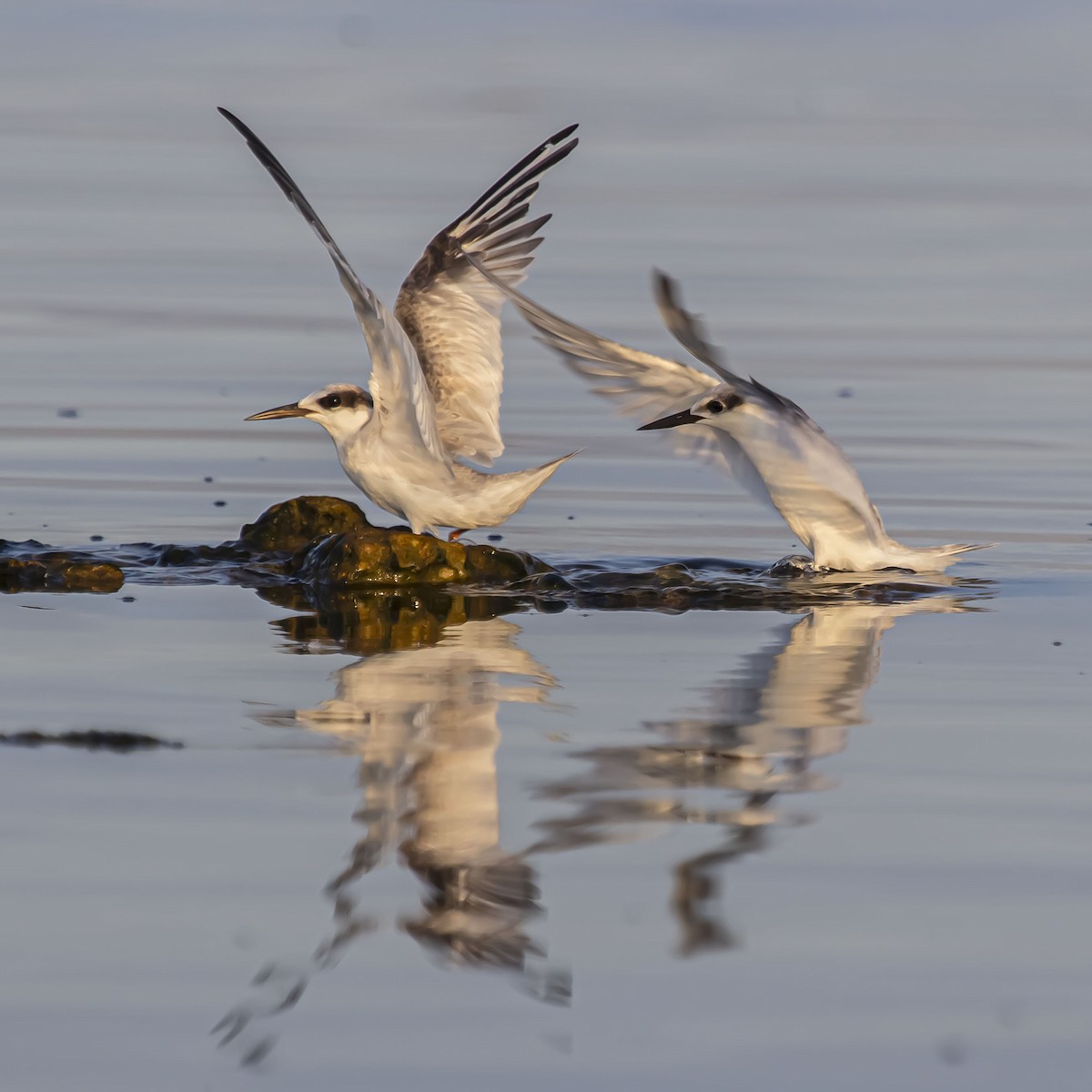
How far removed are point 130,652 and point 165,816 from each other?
99.2 inches

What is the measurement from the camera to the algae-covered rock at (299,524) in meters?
11.5

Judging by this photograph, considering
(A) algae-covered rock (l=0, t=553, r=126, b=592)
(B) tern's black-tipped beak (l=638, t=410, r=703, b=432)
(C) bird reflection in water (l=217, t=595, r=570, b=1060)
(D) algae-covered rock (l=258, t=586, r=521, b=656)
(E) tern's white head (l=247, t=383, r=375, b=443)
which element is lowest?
(C) bird reflection in water (l=217, t=595, r=570, b=1060)

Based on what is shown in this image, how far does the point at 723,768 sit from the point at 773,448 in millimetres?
4342

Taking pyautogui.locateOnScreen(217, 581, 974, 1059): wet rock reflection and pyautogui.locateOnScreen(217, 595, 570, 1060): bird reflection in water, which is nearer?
pyautogui.locateOnScreen(217, 595, 570, 1060): bird reflection in water

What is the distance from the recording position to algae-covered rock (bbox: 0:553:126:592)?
1051 cm

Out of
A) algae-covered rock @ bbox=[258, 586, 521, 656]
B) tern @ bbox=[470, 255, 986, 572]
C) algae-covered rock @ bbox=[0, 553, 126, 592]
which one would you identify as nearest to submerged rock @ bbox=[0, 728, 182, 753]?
algae-covered rock @ bbox=[258, 586, 521, 656]

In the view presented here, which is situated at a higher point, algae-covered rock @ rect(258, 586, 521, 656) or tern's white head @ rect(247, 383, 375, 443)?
tern's white head @ rect(247, 383, 375, 443)

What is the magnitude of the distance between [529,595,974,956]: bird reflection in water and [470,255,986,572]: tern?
6.53 feet

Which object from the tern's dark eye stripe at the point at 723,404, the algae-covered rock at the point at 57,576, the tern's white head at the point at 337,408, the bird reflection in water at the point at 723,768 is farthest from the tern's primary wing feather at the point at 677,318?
the algae-covered rock at the point at 57,576

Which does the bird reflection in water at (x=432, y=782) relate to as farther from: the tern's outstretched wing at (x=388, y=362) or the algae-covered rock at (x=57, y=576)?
the tern's outstretched wing at (x=388, y=362)

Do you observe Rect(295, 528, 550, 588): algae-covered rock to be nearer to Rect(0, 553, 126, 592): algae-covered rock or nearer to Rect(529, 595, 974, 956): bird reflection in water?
Rect(0, 553, 126, 592): algae-covered rock

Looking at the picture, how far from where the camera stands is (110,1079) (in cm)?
477

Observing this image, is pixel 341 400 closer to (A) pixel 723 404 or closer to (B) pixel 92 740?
(A) pixel 723 404

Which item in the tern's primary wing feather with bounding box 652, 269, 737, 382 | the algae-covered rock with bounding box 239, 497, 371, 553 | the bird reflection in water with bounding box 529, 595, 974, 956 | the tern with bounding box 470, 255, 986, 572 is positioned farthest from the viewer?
the algae-covered rock with bounding box 239, 497, 371, 553
